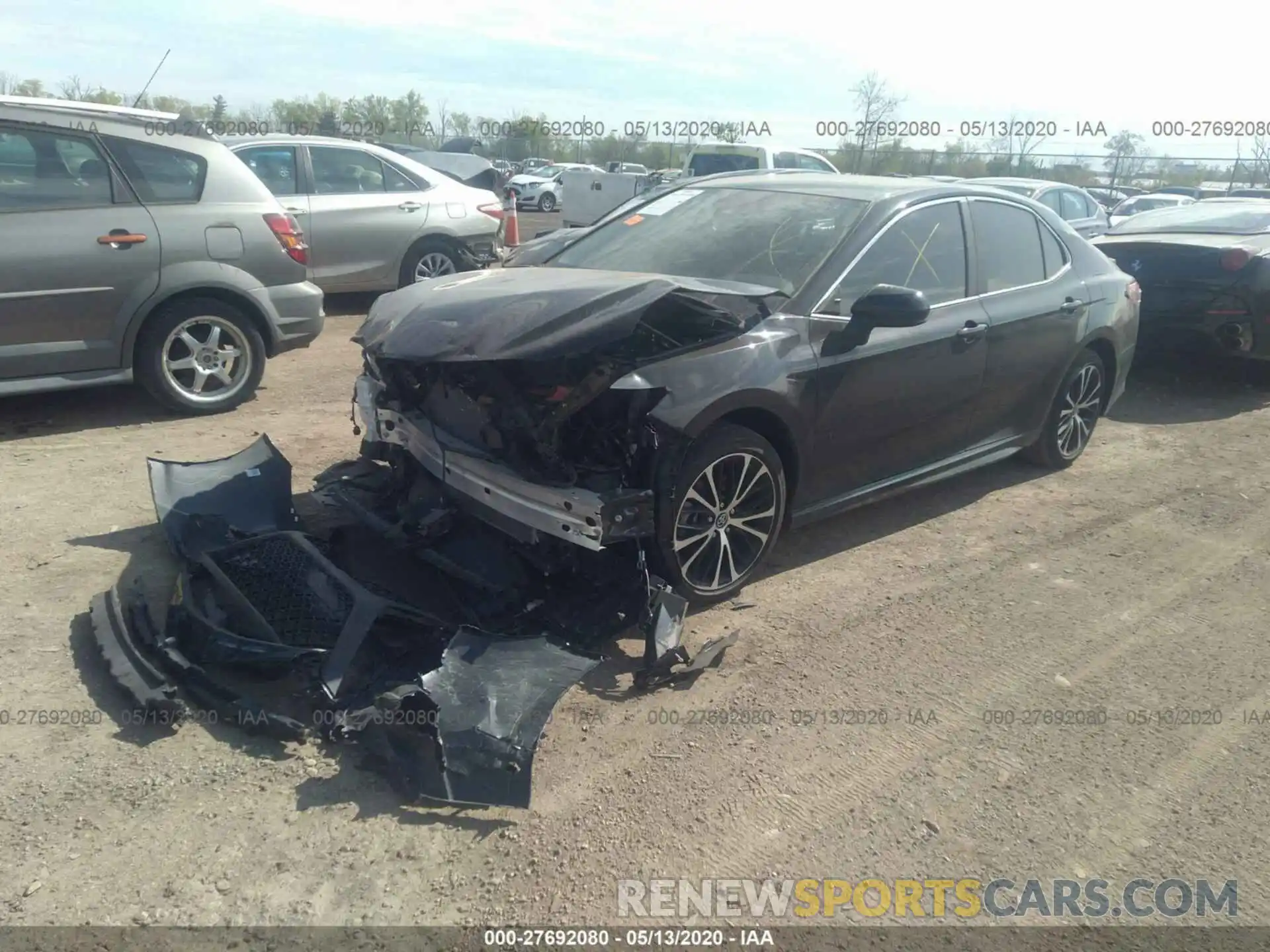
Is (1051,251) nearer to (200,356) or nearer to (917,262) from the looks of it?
(917,262)

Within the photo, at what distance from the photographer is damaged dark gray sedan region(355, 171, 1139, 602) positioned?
3717 mm

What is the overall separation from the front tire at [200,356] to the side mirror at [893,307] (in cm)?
413

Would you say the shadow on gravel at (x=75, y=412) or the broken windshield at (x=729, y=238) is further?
the shadow on gravel at (x=75, y=412)

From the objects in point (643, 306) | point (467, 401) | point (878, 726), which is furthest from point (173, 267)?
point (878, 726)

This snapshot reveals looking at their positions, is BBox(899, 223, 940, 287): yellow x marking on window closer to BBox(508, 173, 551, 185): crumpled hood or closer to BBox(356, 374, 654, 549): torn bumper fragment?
BBox(356, 374, 654, 549): torn bumper fragment

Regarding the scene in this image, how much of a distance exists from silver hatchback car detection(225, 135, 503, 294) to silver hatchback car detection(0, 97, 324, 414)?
2454mm

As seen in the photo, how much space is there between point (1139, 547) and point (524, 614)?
134 inches

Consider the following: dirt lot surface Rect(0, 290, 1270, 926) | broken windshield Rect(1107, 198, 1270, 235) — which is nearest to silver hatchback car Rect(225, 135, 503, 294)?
dirt lot surface Rect(0, 290, 1270, 926)

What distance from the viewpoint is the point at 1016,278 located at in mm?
5441

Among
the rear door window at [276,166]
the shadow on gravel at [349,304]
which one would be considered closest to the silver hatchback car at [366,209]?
the rear door window at [276,166]

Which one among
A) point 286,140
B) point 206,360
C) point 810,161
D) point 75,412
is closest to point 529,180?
point 810,161

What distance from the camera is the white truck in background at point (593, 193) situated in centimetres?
1844

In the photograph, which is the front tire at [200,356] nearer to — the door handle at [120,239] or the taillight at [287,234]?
the door handle at [120,239]

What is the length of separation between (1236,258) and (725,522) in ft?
20.7
